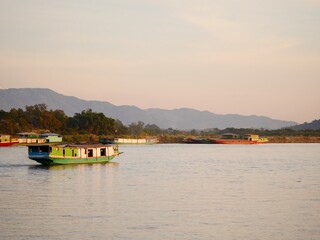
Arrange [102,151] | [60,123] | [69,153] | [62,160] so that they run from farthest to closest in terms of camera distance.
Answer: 1. [60,123]
2. [102,151]
3. [69,153]
4. [62,160]

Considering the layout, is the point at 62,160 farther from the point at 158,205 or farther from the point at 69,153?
the point at 158,205

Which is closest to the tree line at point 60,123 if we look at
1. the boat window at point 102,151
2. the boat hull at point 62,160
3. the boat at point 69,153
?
the boat window at point 102,151

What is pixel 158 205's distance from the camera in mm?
37312

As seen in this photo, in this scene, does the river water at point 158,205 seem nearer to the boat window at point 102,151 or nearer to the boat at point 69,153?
the boat at point 69,153


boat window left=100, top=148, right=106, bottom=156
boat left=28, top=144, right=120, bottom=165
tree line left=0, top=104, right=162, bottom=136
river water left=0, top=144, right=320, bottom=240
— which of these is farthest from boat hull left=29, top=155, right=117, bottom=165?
tree line left=0, top=104, right=162, bottom=136

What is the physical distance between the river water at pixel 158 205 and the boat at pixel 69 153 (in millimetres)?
4695

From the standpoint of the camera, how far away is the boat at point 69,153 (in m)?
65.3

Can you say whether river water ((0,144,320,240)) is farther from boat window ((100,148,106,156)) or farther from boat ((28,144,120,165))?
boat window ((100,148,106,156))

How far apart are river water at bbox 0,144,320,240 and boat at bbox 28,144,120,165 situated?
4.70 metres

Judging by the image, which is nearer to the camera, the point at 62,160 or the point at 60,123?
the point at 62,160

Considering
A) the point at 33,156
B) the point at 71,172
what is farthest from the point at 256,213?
the point at 33,156

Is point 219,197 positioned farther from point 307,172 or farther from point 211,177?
point 307,172

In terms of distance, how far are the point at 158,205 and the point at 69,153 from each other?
3184 centimetres

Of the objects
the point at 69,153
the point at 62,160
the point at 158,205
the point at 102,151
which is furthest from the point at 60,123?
the point at 158,205
